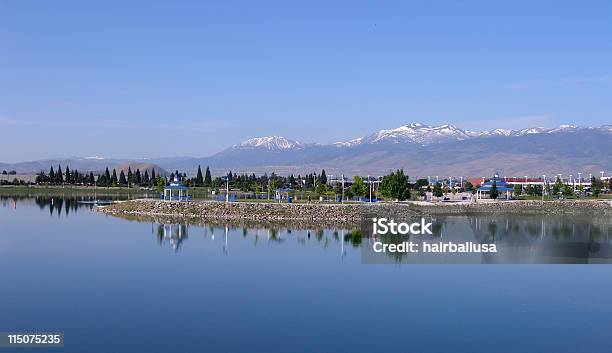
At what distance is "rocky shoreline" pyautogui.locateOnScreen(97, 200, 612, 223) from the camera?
1784 inches

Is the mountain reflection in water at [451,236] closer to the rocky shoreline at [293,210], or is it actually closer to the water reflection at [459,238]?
the water reflection at [459,238]

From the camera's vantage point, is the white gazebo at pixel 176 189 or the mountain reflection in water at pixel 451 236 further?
the white gazebo at pixel 176 189

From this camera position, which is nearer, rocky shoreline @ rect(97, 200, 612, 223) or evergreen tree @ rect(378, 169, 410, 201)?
rocky shoreline @ rect(97, 200, 612, 223)

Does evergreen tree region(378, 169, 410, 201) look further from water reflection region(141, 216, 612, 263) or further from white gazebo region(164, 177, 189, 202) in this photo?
white gazebo region(164, 177, 189, 202)

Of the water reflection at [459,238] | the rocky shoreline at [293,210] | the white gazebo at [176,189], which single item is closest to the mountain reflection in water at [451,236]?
the water reflection at [459,238]

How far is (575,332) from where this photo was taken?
16.3 m

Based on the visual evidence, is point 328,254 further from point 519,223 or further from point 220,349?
point 519,223

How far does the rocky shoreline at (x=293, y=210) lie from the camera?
45312 mm

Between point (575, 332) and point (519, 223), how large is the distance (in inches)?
1180

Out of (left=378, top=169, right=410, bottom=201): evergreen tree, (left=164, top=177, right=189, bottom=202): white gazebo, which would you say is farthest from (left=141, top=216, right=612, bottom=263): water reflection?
(left=164, top=177, right=189, bottom=202): white gazebo

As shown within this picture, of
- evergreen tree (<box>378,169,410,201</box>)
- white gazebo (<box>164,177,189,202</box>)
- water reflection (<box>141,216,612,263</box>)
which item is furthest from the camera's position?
white gazebo (<box>164,177,189,202</box>)

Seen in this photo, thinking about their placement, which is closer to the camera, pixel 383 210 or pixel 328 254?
pixel 328 254

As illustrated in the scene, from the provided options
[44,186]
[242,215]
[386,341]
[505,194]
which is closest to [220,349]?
[386,341]

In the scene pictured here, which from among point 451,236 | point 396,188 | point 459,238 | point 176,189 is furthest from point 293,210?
point 176,189
